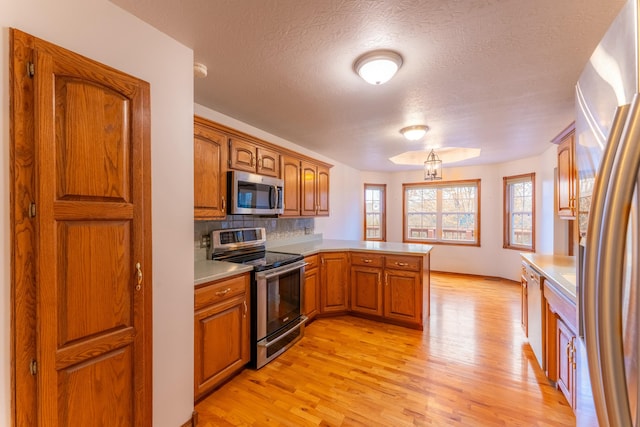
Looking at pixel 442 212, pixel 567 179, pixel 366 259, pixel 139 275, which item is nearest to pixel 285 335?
pixel 366 259

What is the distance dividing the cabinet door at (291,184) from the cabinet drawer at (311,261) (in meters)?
0.59

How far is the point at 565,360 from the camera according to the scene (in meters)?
1.73

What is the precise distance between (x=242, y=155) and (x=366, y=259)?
191cm

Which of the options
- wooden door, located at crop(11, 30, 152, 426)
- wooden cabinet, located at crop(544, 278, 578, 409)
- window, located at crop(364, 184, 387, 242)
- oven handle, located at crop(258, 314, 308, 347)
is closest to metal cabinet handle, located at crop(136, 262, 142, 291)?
wooden door, located at crop(11, 30, 152, 426)

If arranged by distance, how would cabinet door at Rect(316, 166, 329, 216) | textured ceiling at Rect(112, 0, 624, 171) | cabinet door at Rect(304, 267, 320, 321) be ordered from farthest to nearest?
cabinet door at Rect(316, 166, 329, 216)
cabinet door at Rect(304, 267, 320, 321)
textured ceiling at Rect(112, 0, 624, 171)

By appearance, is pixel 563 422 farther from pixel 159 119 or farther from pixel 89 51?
pixel 89 51

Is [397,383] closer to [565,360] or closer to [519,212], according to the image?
[565,360]

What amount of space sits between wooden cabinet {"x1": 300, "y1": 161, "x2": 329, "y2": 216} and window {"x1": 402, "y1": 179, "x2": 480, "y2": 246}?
2.78m

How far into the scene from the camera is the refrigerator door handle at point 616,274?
47 cm

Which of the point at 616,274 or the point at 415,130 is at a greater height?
the point at 415,130

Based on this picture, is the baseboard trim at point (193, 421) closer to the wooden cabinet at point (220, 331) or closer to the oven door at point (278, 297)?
the wooden cabinet at point (220, 331)

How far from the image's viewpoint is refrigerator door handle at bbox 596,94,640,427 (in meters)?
0.47

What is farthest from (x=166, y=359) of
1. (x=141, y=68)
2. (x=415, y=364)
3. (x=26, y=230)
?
(x=415, y=364)

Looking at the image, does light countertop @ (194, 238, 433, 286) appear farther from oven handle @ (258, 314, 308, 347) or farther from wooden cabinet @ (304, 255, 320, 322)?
oven handle @ (258, 314, 308, 347)
